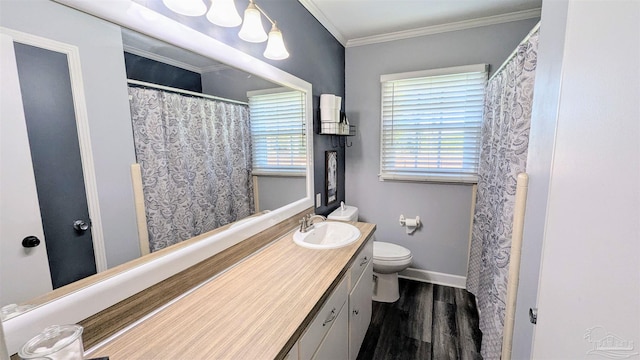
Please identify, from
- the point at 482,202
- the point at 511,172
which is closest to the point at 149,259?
the point at 511,172

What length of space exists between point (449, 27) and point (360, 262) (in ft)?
7.25

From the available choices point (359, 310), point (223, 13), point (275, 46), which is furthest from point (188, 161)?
point (359, 310)

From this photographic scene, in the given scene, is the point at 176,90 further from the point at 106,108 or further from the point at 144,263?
the point at 144,263

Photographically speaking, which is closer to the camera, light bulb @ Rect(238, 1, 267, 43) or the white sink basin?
light bulb @ Rect(238, 1, 267, 43)

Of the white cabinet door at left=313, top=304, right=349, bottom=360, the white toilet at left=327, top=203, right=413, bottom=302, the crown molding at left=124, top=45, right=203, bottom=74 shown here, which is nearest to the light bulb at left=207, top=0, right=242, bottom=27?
the crown molding at left=124, top=45, right=203, bottom=74

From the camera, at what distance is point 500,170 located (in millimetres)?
1651

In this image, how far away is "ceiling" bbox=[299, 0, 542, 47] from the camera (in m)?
2.01

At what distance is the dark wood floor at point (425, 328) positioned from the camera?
5.99 feet

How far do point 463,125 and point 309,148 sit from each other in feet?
4.83

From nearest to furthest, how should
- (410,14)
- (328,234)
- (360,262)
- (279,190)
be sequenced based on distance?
(360,262)
(279,190)
(328,234)
(410,14)

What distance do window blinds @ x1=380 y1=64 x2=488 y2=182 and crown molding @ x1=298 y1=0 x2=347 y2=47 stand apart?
0.56 meters

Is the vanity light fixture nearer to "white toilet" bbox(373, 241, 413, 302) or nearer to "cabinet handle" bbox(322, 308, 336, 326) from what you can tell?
"cabinet handle" bbox(322, 308, 336, 326)

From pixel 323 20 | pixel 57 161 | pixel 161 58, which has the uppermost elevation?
pixel 323 20

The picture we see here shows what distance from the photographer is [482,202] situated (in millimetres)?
2127
